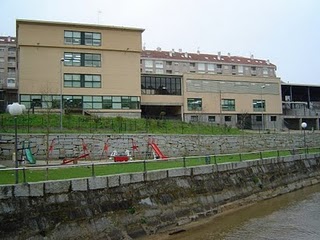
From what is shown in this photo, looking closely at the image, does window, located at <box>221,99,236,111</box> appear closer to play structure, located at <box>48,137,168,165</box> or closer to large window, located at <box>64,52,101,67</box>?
large window, located at <box>64,52,101,67</box>

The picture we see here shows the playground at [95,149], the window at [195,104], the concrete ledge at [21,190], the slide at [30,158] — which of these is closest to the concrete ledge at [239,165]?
the playground at [95,149]

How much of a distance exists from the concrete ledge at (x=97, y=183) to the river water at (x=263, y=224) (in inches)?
111

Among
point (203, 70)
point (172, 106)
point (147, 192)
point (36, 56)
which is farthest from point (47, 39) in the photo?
point (203, 70)

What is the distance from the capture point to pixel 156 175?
1745 centimetres

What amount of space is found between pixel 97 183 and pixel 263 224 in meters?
7.91

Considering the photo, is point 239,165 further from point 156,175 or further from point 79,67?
point 79,67

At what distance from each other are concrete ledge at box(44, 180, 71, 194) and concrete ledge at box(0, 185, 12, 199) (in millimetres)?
1228

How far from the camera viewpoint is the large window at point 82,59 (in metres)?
42.3

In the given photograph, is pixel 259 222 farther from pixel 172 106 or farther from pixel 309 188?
pixel 172 106

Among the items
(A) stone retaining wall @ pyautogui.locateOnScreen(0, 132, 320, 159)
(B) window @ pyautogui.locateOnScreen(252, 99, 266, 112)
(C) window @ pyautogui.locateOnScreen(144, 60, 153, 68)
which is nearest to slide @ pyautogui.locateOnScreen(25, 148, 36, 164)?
(A) stone retaining wall @ pyautogui.locateOnScreen(0, 132, 320, 159)

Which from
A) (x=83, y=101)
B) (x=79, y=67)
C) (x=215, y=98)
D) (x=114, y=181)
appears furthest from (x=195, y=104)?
(x=114, y=181)

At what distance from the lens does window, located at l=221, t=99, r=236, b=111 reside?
5331cm

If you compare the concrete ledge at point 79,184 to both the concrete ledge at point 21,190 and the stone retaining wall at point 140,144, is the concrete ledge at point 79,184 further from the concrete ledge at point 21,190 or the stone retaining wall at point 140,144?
the stone retaining wall at point 140,144

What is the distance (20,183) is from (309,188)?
22137 millimetres
